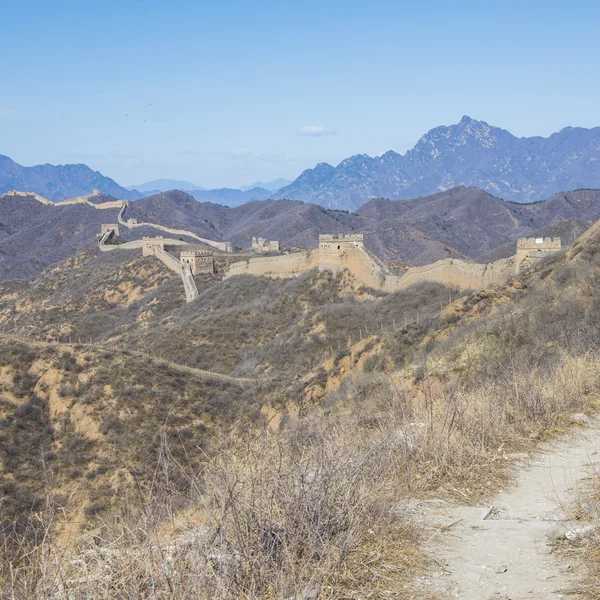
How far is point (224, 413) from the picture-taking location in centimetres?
2667

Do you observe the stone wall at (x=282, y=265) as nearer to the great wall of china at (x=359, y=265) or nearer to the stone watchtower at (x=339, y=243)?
the great wall of china at (x=359, y=265)

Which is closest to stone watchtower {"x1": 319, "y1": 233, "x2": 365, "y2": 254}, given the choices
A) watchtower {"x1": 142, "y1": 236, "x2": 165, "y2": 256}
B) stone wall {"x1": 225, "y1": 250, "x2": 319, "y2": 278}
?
stone wall {"x1": 225, "y1": 250, "x2": 319, "y2": 278}

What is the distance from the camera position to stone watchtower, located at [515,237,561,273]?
31.3 metres

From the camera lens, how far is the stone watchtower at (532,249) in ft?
103

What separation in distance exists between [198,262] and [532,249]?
3698 cm

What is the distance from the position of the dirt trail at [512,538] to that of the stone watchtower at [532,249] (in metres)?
26.3

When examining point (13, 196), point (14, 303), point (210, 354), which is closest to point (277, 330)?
point (210, 354)

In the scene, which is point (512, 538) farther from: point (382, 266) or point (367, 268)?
point (382, 266)

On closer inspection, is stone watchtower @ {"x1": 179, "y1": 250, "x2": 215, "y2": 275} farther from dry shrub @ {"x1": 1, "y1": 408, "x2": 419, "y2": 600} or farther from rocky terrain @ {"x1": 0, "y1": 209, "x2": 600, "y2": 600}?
dry shrub @ {"x1": 1, "y1": 408, "x2": 419, "y2": 600}

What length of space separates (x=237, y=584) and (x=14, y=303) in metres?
78.0

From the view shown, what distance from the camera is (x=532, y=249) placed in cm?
3184

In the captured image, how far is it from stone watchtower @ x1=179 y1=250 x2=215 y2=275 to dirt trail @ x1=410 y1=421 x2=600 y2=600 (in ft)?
188

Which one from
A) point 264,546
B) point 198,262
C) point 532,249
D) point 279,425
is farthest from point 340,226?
point 264,546

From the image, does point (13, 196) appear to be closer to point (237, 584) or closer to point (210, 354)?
point (210, 354)
